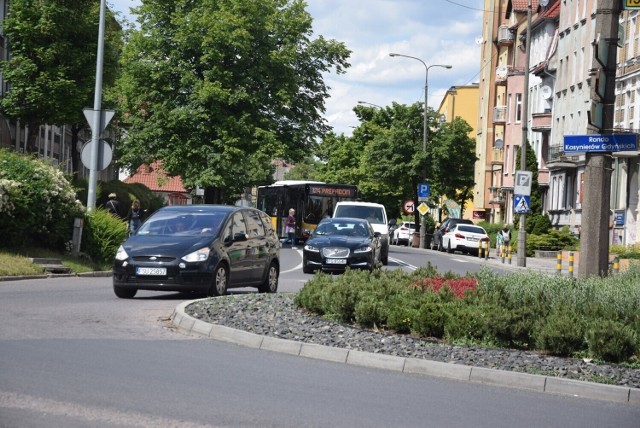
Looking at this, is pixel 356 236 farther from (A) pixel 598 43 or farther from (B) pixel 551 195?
(B) pixel 551 195

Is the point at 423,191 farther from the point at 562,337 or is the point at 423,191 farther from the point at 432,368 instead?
the point at 432,368

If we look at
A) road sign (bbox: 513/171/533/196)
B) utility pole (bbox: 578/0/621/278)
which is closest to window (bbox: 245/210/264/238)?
utility pole (bbox: 578/0/621/278)

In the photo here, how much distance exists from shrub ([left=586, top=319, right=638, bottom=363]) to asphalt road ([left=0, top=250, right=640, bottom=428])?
1.78m

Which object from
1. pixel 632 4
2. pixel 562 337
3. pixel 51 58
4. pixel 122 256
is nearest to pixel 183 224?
pixel 122 256

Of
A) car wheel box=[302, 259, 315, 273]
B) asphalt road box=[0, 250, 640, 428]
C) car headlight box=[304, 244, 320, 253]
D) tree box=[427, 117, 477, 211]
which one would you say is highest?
tree box=[427, 117, 477, 211]

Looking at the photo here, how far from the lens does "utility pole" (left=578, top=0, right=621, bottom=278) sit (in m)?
17.1

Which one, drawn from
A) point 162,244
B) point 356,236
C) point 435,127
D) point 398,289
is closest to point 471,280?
point 398,289

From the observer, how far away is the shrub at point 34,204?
26.1 metres

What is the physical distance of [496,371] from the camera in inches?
463

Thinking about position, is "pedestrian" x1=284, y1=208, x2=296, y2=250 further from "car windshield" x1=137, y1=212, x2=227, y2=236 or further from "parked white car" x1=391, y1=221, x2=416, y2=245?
"car windshield" x1=137, y1=212, x2=227, y2=236

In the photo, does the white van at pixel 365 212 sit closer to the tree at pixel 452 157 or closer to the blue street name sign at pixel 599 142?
the blue street name sign at pixel 599 142

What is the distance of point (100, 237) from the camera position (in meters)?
29.3

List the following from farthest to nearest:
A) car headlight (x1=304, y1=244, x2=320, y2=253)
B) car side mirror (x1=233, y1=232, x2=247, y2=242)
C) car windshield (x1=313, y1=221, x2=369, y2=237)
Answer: car windshield (x1=313, y1=221, x2=369, y2=237), car headlight (x1=304, y1=244, x2=320, y2=253), car side mirror (x1=233, y1=232, x2=247, y2=242)

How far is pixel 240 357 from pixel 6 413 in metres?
4.38
